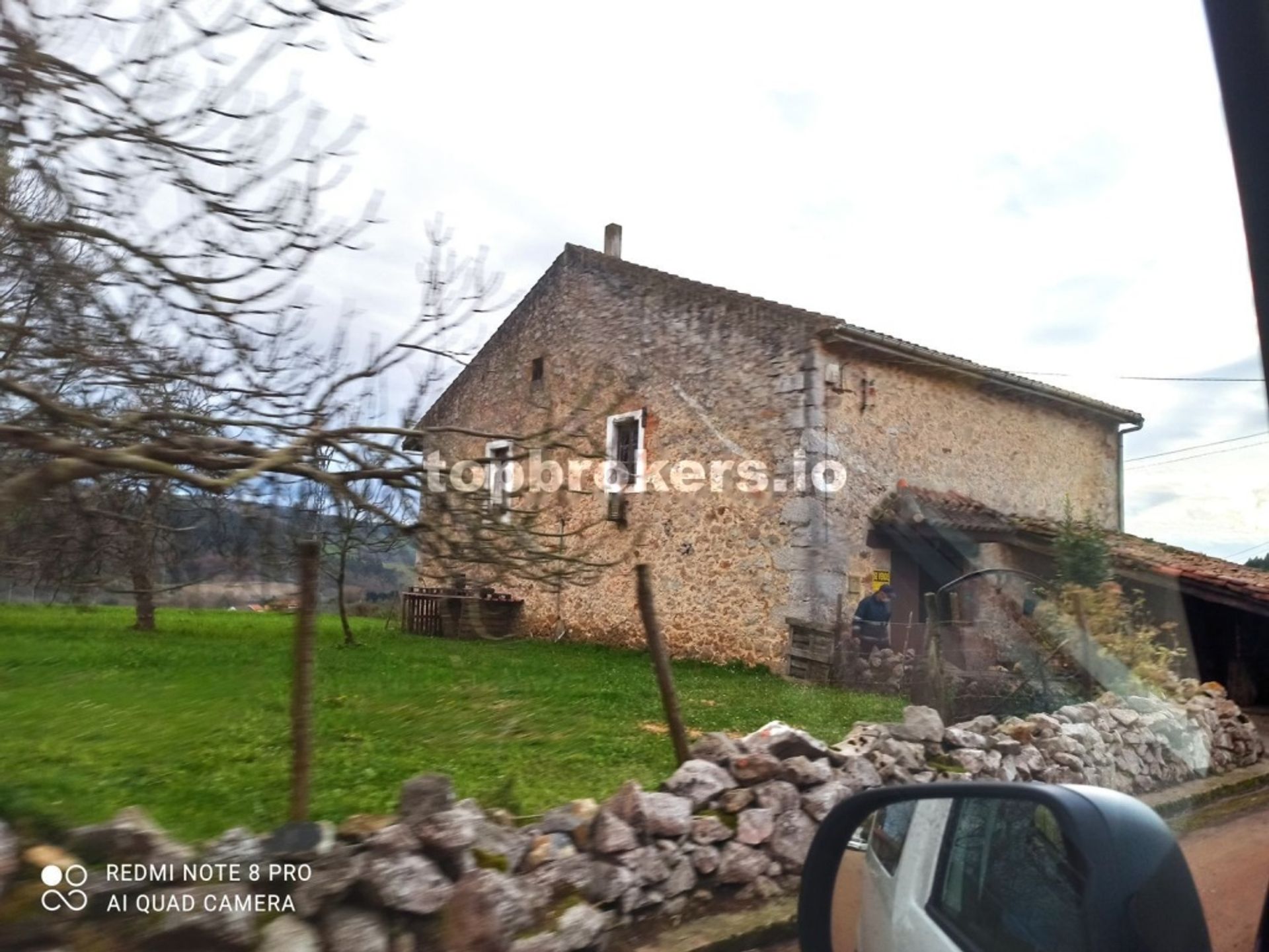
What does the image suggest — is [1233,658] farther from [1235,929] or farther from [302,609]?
[302,609]

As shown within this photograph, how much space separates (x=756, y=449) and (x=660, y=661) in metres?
7.25

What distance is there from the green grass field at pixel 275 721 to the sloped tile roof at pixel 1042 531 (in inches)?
110

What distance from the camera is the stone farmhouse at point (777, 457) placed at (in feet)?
36.0

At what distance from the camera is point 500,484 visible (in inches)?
143

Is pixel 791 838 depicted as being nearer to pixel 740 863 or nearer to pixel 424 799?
pixel 740 863

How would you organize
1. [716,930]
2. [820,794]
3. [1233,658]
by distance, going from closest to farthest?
[716,930] < [820,794] < [1233,658]

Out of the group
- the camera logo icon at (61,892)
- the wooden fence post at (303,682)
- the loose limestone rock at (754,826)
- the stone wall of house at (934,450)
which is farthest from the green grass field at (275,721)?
the stone wall of house at (934,450)

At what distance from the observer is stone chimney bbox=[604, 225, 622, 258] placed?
1608cm

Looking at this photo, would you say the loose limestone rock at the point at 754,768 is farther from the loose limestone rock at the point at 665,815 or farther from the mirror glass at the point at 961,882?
the mirror glass at the point at 961,882

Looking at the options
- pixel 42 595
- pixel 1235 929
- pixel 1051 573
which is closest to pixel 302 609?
pixel 42 595

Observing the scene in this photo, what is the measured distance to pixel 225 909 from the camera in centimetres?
266

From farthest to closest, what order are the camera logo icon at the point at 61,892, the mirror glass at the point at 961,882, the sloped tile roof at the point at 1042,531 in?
the sloped tile roof at the point at 1042,531
the camera logo icon at the point at 61,892
the mirror glass at the point at 961,882

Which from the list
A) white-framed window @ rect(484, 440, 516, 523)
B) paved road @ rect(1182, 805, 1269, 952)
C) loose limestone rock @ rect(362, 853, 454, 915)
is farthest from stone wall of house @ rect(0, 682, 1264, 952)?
white-framed window @ rect(484, 440, 516, 523)

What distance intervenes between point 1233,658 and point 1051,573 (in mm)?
2042
